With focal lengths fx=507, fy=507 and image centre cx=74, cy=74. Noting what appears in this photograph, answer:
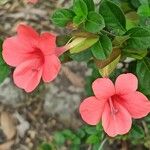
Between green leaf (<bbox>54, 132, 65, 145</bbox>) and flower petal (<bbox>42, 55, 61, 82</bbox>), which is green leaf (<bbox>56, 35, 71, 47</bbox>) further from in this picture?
green leaf (<bbox>54, 132, 65, 145</bbox>)

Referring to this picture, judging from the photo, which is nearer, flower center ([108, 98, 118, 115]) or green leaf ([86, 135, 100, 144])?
flower center ([108, 98, 118, 115])

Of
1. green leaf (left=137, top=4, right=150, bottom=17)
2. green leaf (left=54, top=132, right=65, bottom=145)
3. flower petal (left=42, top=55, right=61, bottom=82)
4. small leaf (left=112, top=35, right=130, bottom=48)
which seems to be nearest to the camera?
flower petal (left=42, top=55, right=61, bottom=82)

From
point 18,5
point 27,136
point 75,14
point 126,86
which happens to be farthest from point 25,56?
point 18,5

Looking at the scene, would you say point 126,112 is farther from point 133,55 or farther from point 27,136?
point 27,136

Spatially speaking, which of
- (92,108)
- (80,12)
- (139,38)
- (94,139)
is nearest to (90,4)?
(80,12)

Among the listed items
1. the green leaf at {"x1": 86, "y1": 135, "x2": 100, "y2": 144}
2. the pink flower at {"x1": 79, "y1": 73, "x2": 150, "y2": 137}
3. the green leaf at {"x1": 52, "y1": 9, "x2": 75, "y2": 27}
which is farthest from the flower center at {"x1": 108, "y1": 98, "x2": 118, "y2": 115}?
the green leaf at {"x1": 86, "y1": 135, "x2": 100, "y2": 144}

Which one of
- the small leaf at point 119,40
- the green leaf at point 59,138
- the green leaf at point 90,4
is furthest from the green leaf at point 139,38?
the green leaf at point 59,138

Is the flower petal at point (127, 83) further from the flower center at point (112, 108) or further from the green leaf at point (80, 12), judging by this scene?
the green leaf at point (80, 12)
